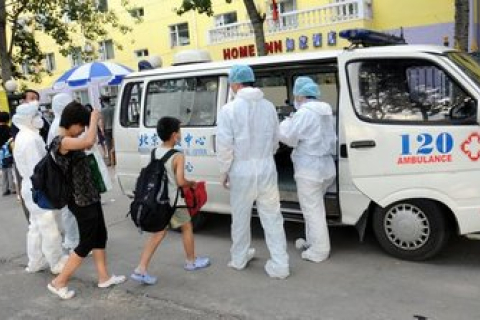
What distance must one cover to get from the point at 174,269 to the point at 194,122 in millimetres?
1618

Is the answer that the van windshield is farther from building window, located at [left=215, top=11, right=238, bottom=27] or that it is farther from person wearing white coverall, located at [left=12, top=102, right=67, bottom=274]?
building window, located at [left=215, top=11, right=238, bottom=27]

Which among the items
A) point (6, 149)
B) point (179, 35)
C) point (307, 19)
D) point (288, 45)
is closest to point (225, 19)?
point (179, 35)

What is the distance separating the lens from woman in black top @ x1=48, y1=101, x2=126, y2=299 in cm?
440

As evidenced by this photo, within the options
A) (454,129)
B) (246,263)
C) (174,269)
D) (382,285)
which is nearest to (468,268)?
(382,285)

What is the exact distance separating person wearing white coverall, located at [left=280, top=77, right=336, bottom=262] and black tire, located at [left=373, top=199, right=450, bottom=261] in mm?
547

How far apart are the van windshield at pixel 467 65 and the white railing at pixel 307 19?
43.4ft

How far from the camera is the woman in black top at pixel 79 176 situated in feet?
14.4

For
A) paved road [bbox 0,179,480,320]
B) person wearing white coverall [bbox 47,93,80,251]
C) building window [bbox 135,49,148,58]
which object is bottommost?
paved road [bbox 0,179,480,320]

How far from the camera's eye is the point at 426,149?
175 inches

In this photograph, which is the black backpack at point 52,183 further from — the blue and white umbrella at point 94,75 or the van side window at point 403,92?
the blue and white umbrella at point 94,75

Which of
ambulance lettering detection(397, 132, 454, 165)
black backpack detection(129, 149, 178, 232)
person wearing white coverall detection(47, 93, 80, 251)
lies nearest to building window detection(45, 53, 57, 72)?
person wearing white coverall detection(47, 93, 80, 251)

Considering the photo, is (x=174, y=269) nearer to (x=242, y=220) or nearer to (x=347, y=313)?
(x=242, y=220)

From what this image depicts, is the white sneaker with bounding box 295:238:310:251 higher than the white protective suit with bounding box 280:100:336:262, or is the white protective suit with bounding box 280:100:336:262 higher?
the white protective suit with bounding box 280:100:336:262

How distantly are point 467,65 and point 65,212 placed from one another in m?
4.21
